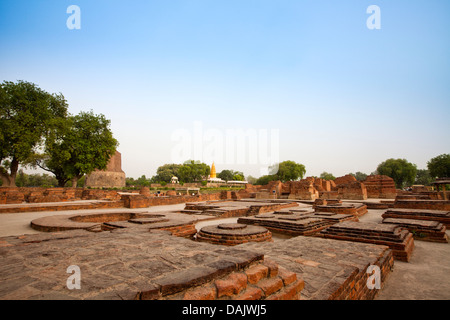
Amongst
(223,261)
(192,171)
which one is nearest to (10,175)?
(223,261)

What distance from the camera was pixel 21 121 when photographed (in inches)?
709

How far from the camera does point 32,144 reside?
61.6 feet

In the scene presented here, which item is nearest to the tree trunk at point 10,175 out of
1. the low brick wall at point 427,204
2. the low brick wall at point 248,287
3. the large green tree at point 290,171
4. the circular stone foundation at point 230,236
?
the circular stone foundation at point 230,236

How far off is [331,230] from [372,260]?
223 cm

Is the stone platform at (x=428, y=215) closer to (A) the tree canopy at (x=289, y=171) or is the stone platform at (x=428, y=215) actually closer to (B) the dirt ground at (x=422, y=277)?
(B) the dirt ground at (x=422, y=277)

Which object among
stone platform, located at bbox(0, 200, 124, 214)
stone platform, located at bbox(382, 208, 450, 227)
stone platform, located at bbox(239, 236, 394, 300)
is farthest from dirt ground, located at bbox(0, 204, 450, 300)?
stone platform, located at bbox(0, 200, 124, 214)

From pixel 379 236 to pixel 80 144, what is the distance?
23.3 m

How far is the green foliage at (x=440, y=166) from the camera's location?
34.4m

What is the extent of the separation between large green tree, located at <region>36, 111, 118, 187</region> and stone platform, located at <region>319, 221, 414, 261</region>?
21.7m

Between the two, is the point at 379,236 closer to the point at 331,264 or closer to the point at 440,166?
the point at 331,264

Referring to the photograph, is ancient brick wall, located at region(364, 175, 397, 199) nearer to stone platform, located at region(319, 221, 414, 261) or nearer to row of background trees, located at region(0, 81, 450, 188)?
stone platform, located at region(319, 221, 414, 261)

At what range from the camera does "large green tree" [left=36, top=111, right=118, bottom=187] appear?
786 inches

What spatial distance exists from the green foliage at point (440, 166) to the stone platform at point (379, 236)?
139 ft
